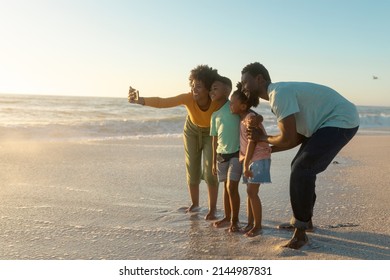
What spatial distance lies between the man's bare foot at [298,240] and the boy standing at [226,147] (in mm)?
625

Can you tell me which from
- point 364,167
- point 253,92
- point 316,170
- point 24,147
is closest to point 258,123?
point 253,92

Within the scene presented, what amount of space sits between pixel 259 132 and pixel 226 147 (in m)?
0.53

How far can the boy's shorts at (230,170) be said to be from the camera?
13.1 ft

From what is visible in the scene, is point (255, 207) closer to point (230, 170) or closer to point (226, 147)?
point (230, 170)

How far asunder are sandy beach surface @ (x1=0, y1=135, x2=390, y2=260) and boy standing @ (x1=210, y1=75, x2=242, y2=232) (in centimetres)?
23

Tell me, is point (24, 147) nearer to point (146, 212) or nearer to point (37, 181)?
point (37, 181)

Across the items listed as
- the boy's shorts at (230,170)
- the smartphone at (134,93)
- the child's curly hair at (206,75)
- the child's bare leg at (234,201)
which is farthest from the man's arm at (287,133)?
the smartphone at (134,93)

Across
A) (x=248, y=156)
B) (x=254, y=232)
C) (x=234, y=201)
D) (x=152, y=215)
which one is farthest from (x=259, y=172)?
(x=152, y=215)

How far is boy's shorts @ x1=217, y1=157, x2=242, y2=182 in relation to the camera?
400 centimetres

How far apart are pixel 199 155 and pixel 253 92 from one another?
4.54 ft

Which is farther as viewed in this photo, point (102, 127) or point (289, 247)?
point (102, 127)

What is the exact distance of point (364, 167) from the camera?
24.9 feet

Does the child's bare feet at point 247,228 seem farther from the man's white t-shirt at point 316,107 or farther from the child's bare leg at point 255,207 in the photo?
the man's white t-shirt at point 316,107

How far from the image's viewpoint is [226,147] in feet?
13.5
